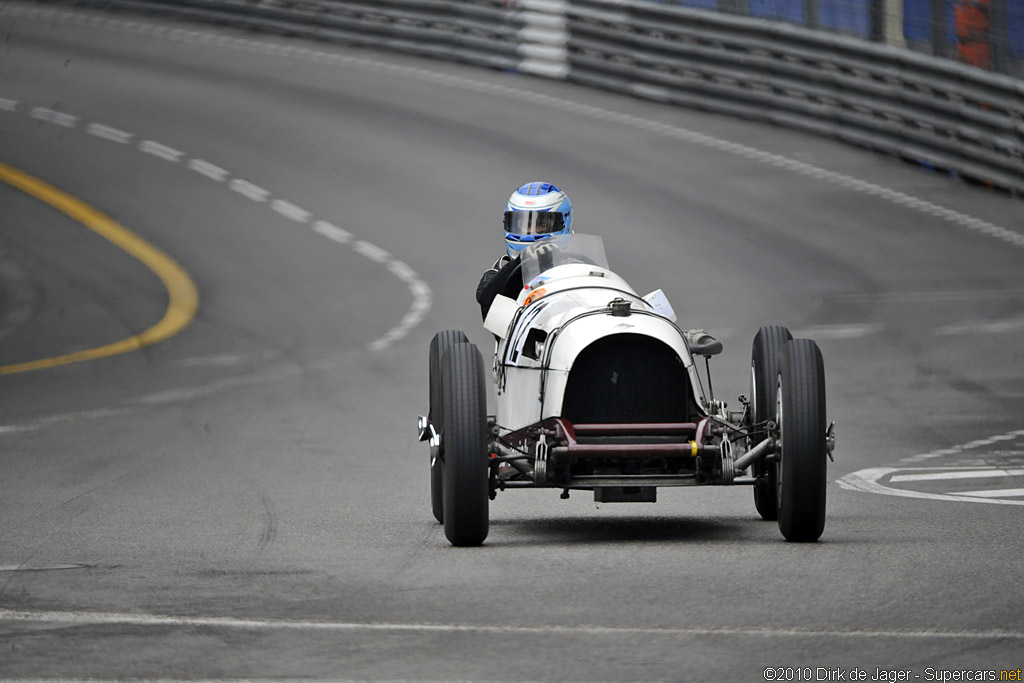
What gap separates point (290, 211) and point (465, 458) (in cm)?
1766

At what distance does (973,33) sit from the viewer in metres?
26.4

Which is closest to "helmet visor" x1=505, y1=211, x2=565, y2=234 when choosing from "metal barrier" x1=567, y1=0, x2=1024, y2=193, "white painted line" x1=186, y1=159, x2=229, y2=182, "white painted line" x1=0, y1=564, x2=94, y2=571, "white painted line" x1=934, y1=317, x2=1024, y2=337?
"white painted line" x1=0, y1=564, x2=94, y2=571

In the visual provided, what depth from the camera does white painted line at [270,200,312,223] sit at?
26047 millimetres

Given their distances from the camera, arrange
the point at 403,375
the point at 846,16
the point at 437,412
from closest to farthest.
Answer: the point at 437,412
the point at 403,375
the point at 846,16

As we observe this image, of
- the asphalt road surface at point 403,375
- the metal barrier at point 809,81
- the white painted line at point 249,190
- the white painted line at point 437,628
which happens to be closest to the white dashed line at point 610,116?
the asphalt road surface at point 403,375

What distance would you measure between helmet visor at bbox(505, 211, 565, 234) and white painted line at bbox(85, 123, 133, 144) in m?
20.1

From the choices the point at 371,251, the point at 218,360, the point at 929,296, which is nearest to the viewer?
the point at 218,360

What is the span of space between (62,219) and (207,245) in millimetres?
2564

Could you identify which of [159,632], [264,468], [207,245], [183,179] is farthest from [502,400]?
[183,179]

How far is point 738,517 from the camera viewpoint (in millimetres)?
10664

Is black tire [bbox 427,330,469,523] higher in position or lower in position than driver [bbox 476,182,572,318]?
lower

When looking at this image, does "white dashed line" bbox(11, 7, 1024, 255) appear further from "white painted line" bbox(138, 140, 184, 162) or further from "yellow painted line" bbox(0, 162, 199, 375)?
"yellow painted line" bbox(0, 162, 199, 375)

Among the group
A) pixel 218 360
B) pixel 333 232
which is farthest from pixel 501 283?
pixel 333 232

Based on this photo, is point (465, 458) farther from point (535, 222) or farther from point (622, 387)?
point (535, 222)
